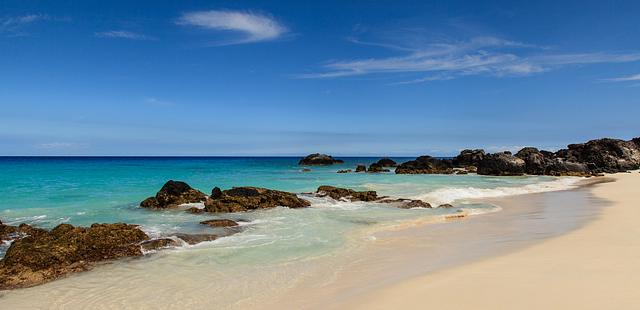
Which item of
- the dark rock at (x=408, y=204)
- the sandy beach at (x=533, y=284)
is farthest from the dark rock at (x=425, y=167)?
the sandy beach at (x=533, y=284)

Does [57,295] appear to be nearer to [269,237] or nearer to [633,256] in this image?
[269,237]

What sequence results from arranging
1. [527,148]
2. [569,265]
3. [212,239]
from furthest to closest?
[527,148], [212,239], [569,265]

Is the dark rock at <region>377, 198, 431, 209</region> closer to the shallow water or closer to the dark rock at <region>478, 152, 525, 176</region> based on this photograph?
the shallow water

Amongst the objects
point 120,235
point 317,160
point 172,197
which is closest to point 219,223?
point 120,235

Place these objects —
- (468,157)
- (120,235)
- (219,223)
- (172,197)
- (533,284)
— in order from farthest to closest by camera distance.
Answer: (468,157), (172,197), (219,223), (120,235), (533,284)

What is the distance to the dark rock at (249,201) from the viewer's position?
17719 millimetres

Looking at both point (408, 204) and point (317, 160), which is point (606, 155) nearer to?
point (408, 204)

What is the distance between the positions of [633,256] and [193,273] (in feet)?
28.7

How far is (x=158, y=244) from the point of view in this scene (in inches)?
424

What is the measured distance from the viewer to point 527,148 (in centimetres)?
5638

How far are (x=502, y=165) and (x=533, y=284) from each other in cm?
4796

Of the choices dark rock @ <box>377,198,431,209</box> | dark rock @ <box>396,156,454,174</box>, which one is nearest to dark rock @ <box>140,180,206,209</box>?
dark rock @ <box>377,198,431,209</box>

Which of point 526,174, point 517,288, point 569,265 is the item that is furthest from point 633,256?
point 526,174

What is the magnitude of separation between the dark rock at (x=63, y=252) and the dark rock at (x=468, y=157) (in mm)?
64756
